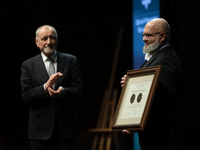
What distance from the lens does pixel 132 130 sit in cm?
228

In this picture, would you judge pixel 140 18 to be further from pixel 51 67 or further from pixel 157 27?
pixel 157 27

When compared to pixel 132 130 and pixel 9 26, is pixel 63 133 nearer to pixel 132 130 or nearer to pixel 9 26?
pixel 132 130

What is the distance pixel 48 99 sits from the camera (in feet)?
10.8

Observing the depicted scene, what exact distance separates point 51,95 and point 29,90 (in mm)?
268

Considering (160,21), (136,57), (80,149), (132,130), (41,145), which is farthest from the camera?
(80,149)

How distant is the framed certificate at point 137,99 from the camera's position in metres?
2.25

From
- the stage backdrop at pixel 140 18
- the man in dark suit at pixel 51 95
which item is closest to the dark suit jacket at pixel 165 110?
the man in dark suit at pixel 51 95

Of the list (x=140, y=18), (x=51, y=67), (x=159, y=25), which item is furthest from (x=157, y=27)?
(x=140, y=18)

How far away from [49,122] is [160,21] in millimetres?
1366

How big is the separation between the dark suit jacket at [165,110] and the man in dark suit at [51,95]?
99 centimetres

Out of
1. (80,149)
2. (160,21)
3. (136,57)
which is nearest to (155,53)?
(160,21)

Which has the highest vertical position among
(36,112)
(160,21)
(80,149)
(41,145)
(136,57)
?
(160,21)

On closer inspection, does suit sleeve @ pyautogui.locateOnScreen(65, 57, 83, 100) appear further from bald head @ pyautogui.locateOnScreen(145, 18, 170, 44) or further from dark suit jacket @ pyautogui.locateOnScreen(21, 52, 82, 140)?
bald head @ pyautogui.locateOnScreen(145, 18, 170, 44)

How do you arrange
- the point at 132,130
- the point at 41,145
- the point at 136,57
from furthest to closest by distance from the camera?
the point at 136,57 < the point at 41,145 < the point at 132,130
